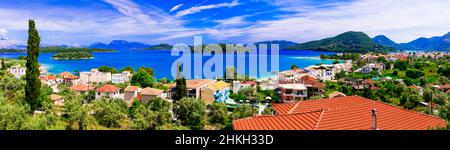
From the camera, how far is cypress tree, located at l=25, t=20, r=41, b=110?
10.8 m

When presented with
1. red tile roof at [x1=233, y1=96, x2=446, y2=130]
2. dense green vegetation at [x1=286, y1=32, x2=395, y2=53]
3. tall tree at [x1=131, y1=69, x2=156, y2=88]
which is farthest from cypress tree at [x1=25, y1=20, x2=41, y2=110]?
dense green vegetation at [x1=286, y1=32, x2=395, y2=53]

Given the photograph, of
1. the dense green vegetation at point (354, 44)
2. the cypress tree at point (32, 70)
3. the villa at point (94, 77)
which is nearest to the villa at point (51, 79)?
the villa at point (94, 77)

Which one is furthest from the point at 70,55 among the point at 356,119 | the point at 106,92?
the point at 356,119

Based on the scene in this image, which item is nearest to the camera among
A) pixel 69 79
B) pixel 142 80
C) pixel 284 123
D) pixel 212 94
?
pixel 284 123

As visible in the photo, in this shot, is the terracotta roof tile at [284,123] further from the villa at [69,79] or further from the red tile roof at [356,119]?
the villa at [69,79]

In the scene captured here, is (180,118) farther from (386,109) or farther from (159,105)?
(386,109)

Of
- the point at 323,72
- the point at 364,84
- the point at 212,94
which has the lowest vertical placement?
the point at 212,94

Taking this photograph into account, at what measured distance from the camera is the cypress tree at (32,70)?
35.6 ft

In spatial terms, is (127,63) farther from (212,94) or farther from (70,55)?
(212,94)

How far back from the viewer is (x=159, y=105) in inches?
568

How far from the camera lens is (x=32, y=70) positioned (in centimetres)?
1092
